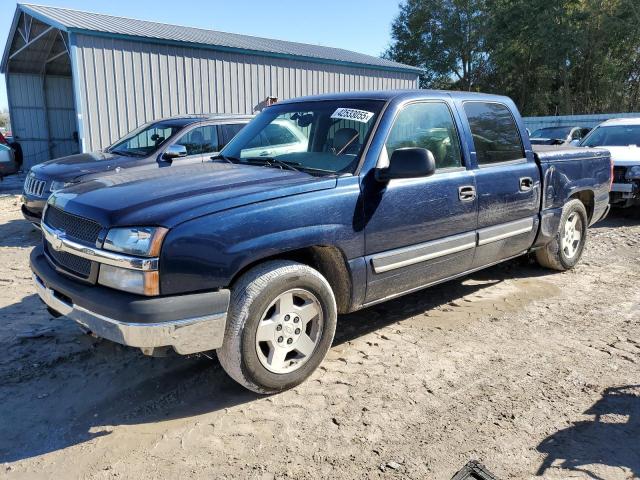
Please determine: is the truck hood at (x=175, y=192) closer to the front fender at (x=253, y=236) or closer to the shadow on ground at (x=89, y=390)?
the front fender at (x=253, y=236)

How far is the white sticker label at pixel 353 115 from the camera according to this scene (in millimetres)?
3838

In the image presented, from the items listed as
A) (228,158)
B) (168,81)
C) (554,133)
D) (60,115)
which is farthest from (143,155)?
(60,115)

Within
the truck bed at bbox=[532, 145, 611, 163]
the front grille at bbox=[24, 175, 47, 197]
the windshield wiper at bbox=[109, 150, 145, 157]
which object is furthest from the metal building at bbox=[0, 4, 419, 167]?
the truck bed at bbox=[532, 145, 611, 163]

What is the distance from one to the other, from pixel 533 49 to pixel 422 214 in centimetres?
3292

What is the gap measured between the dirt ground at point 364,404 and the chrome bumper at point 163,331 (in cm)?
Result: 51

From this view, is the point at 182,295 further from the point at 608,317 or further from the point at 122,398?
the point at 608,317

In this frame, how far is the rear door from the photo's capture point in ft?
14.6

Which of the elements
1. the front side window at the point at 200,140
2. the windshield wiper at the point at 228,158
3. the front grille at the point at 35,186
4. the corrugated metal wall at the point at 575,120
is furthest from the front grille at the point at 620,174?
the corrugated metal wall at the point at 575,120

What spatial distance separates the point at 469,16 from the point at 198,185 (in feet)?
126

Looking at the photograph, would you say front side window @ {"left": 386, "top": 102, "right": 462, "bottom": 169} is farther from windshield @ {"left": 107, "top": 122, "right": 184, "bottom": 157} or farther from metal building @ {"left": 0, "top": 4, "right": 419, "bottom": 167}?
metal building @ {"left": 0, "top": 4, "right": 419, "bottom": 167}

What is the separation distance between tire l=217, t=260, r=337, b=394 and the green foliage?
31237 millimetres

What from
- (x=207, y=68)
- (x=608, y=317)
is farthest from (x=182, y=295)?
(x=207, y=68)

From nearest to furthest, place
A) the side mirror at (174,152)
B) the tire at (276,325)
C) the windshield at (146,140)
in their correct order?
the tire at (276,325), the side mirror at (174,152), the windshield at (146,140)

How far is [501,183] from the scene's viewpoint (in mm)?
A: 4551
